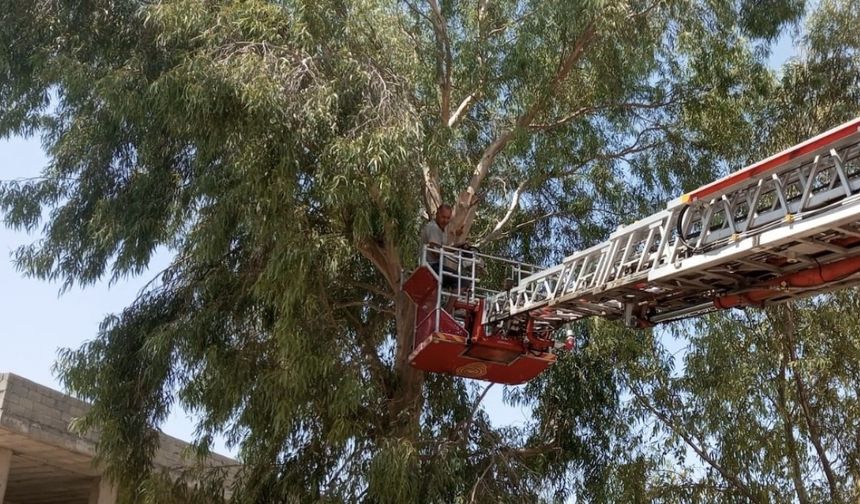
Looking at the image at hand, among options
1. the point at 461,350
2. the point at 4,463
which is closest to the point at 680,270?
the point at 461,350

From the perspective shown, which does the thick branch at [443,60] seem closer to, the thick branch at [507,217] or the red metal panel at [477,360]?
the thick branch at [507,217]

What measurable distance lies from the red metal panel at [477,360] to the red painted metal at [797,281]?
282 centimetres

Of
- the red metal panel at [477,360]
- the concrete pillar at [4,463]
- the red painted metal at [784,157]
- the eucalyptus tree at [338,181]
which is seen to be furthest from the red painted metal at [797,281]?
the concrete pillar at [4,463]

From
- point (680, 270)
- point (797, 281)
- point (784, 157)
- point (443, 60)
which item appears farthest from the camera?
point (443, 60)

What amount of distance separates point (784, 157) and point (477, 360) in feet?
15.7

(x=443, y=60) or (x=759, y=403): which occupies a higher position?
(x=443, y=60)

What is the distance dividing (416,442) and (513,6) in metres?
6.30

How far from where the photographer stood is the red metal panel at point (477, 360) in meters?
11.3

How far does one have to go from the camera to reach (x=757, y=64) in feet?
52.1

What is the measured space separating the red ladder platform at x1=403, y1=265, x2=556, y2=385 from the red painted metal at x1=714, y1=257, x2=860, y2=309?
2.84 meters

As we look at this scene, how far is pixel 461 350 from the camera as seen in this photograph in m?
11.4

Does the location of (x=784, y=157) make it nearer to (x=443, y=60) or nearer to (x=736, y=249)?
(x=736, y=249)

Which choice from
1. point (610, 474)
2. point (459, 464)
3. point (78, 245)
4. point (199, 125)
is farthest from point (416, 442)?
point (78, 245)

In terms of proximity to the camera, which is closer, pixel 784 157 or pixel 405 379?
pixel 784 157
